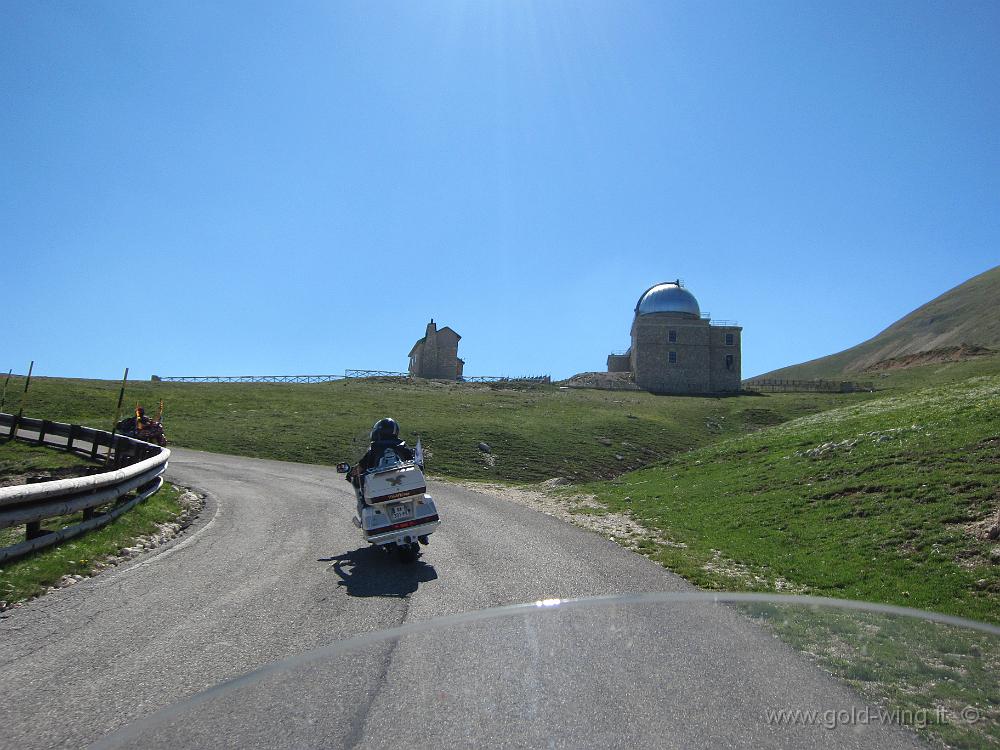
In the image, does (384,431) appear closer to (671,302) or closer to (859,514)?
(859,514)

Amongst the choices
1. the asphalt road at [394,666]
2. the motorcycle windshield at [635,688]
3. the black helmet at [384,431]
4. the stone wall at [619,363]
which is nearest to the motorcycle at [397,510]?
the asphalt road at [394,666]

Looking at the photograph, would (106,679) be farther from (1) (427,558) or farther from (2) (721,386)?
(2) (721,386)

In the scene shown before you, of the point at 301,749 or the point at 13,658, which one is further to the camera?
the point at 13,658

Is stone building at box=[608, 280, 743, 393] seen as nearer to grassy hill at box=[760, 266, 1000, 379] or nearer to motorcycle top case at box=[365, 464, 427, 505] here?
grassy hill at box=[760, 266, 1000, 379]

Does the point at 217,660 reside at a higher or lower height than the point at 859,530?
lower

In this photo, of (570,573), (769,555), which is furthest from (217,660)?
(769,555)

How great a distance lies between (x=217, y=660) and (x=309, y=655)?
3.06 ft

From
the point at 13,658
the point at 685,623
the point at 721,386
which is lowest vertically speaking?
the point at 13,658

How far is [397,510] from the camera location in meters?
9.90

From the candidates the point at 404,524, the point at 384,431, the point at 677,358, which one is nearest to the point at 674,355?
the point at 677,358

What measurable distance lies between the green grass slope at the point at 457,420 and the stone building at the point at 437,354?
2530 cm

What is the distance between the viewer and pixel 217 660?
5344 mm

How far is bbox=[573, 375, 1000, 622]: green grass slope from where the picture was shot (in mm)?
8914

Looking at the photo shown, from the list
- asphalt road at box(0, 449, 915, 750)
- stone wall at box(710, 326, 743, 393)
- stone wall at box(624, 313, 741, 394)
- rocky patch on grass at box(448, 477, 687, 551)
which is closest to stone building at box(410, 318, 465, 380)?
stone wall at box(624, 313, 741, 394)
